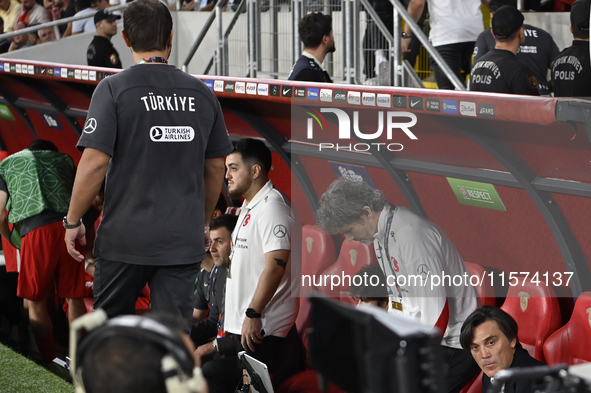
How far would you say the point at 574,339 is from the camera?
3201 mm

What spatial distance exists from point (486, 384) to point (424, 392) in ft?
6.68

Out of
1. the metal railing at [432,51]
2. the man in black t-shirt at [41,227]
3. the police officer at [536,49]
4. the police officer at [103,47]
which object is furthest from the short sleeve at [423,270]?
the police officer at [103,47]

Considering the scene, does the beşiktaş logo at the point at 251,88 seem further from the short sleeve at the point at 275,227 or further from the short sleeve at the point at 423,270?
the short sleeve at the point at 423,270

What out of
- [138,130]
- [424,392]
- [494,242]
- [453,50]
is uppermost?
[453,50]

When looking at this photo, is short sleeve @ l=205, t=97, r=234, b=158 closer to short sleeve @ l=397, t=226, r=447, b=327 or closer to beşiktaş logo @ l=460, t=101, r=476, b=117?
short sleeve @ l=397, t=226, r=447, b=327

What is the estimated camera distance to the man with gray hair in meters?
3.42

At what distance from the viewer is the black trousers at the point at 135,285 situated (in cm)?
313

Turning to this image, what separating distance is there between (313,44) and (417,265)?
2.15 m

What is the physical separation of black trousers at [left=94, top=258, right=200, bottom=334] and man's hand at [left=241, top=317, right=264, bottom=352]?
844 millimetres

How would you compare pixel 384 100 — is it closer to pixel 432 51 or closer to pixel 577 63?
pixel 577 63

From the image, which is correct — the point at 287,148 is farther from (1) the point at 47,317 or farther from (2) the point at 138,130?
(1) the point at 47,317

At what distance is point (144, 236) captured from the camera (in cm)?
308

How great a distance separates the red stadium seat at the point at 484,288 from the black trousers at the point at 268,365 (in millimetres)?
1131

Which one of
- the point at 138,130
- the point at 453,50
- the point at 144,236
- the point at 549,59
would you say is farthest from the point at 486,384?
the point at 453,50
